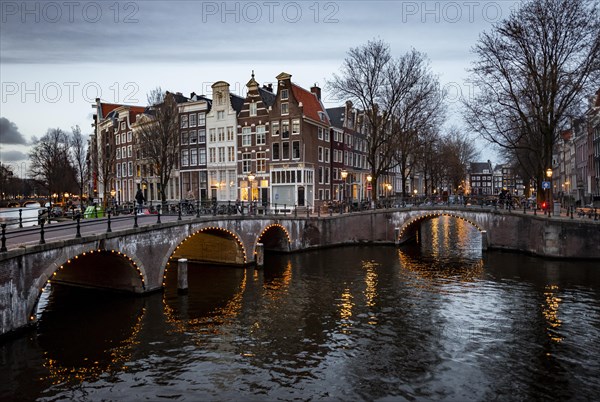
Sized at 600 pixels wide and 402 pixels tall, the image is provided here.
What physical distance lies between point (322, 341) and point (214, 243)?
17.5 metres

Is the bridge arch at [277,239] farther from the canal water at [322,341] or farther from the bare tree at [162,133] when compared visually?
the bare tree at [162,133]

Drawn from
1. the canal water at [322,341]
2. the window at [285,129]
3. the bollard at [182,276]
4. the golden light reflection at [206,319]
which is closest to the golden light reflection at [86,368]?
the canal water at [322,341]

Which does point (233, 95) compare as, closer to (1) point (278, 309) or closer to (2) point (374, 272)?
(2) point (374, 272)

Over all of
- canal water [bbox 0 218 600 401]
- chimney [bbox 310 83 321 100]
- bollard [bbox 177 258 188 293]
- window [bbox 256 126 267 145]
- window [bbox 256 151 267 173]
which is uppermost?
chimney [bbox 310 83 321 100]

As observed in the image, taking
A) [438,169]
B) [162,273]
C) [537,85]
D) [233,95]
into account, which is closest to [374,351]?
[162,273]

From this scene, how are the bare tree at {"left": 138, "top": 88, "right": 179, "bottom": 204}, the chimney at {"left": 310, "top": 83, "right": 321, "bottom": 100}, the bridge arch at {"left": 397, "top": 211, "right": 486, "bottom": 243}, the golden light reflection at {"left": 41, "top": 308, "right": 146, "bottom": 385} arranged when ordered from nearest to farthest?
the golden light reflection at {"left": 41, "top": 308, "right": 146, "bottom": 385}
the bridge arch at {"left": 397, "top": 211, "right": 486, "bottom": 243}
the bare tree at {"left": 138, "top": 88, "right": 179, "bottom": 204}
the chimney at {"left": 310, "top": 83, "right": 321, "bottom": 100}

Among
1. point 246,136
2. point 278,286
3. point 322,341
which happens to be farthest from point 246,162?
point 322,341

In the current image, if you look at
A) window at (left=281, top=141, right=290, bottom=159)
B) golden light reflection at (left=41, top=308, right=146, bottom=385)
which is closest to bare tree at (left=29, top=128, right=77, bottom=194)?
window at (left=281, top=141, right=290, bottom=159)

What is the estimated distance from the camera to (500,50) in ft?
112

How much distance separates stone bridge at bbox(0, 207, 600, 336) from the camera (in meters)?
15.6

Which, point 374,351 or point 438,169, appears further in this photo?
point 438,169

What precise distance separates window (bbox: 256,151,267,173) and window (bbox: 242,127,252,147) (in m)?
1.79

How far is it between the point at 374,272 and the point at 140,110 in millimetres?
52794

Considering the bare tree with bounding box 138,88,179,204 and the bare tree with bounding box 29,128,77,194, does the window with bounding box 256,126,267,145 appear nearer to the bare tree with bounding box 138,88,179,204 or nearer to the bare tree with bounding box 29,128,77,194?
→ the bare tree with bounding box 138,88,179,204
